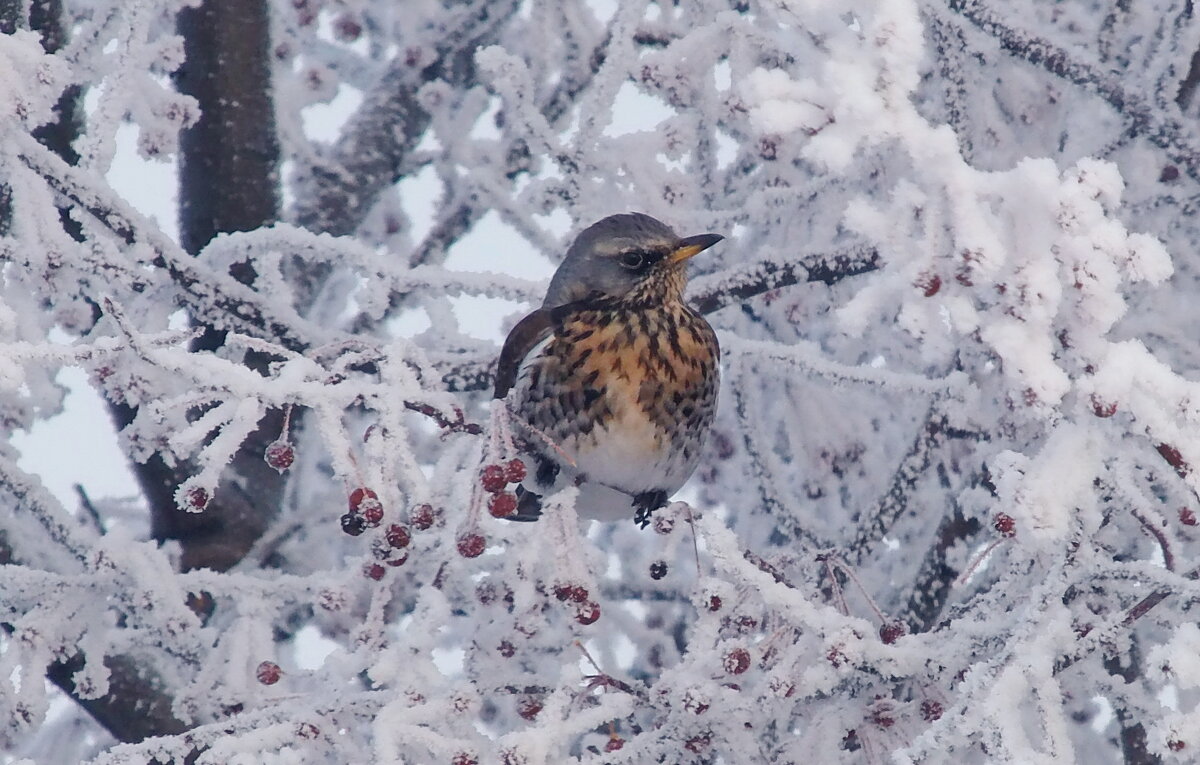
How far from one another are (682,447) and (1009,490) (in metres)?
1.87

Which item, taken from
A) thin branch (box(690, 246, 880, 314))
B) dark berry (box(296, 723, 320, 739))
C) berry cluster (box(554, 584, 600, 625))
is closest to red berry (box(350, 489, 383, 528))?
berry cluster (box(554, 584, 600, 625))

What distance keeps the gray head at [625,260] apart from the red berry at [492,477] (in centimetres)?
164

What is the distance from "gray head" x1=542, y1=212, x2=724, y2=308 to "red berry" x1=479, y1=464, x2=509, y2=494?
1643 millimetres

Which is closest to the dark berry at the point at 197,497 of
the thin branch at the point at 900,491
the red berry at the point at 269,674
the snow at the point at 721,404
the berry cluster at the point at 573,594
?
the snow at the point at 721,404

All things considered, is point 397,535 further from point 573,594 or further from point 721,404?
point 721,404

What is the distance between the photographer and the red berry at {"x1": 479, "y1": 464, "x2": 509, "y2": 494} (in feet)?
7.55

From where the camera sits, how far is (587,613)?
254cm

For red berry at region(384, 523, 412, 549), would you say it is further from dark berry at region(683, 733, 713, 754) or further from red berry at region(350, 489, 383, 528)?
dark berry at region(683, 733, 713, 754)

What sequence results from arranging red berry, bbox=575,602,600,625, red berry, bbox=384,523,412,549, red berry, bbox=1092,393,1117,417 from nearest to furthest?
1. red berry, bbox=1092,393,1117,417
2. red berry, bbox=384,523,412,549
3. red berry, bbox=575,602,600,625

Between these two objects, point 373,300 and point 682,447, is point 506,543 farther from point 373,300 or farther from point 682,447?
point 373,300

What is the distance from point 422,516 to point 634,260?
63.7 inches

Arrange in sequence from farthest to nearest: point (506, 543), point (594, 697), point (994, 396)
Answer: point (994, 396), point (506, 543), point (594, 697)

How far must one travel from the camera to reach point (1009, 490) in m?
2.07

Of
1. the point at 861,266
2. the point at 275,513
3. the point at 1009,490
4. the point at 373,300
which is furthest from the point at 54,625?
the point at 1009,490
